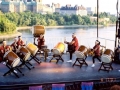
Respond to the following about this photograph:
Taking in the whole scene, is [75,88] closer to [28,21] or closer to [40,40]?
[40,40]

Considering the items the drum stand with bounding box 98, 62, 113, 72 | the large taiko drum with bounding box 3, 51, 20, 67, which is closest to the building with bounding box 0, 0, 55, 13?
the drum stand with bounding box 98, 62, 113, 72

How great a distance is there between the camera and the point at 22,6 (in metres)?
82.2

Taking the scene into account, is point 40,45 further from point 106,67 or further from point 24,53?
point 106,67

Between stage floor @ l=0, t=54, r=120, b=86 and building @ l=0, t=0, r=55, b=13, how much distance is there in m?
70.5

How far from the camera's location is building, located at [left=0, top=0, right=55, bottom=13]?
76375 mm

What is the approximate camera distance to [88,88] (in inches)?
215

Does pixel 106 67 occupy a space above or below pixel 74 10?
below

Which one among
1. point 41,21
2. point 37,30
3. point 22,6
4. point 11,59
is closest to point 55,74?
point 11,59

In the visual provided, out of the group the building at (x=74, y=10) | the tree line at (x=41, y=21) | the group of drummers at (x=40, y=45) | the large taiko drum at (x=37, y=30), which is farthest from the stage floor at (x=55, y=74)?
the building at (x=74, y=10)

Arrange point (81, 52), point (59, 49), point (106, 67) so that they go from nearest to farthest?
point (106, 67) → point (81, 52) → point (59, 49)

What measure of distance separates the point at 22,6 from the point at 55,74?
78.5 metres

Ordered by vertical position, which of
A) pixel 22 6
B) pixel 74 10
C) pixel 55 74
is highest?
pixel 22 6

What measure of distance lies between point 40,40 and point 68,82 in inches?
111

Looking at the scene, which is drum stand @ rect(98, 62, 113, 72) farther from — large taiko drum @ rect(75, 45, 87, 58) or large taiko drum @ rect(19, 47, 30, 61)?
large taiko drum @ rect(19, 47, 30, 61)
